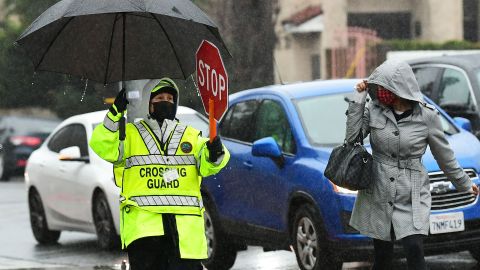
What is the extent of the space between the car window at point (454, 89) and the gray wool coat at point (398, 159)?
545cm

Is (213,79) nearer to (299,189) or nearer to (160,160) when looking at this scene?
(160,160)

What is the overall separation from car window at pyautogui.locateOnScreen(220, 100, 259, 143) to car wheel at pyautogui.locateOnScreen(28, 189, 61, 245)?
3417mm

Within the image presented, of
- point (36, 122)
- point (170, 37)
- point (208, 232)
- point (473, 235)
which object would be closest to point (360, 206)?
point (170, 37)

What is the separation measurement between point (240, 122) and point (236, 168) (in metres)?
0.62

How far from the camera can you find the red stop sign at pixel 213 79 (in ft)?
23.3

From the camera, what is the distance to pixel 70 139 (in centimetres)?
1470

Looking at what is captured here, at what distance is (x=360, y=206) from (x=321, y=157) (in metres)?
2.31

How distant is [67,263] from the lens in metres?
13.0

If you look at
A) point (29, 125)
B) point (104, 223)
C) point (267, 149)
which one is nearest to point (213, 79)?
point (267, 149)

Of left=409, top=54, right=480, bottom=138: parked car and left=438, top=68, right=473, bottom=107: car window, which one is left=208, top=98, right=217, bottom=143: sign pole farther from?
left=438, top=68, right=473, bottom=107: car window

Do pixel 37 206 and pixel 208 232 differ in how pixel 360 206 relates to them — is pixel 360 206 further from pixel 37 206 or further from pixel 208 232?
pixel 37 206

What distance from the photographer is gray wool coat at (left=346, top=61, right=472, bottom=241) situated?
799 cm

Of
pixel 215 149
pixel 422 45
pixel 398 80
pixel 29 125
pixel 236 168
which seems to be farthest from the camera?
pixel 422 45

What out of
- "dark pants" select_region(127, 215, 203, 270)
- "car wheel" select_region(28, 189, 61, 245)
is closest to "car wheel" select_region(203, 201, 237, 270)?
"car wheel" select_region(28, 189, 61, 245)
